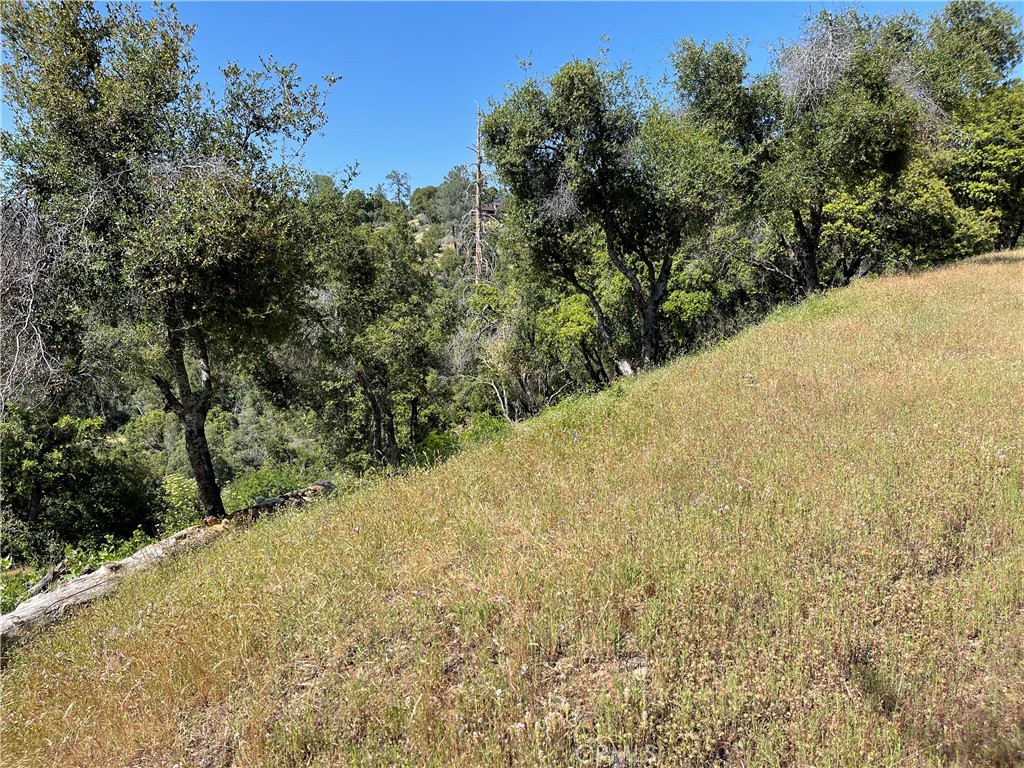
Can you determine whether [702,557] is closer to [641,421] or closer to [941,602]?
[941,602]

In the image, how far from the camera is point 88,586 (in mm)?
5695

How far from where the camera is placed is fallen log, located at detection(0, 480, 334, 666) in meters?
4.81

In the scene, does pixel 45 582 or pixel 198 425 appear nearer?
pixel 45 582

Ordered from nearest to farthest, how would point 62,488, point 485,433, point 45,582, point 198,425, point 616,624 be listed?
1. point 616,624
2. point 45,582
3. point 485,433
4. point 198,425
5. point 62,488

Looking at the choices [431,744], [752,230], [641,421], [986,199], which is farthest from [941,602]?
[986,199]

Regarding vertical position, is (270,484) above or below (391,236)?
below

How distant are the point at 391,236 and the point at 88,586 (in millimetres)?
14313

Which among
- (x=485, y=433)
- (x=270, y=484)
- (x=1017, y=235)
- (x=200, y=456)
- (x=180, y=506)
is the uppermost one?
(x=200, y=456)

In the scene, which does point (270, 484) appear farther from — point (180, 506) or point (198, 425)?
point (198, 425)

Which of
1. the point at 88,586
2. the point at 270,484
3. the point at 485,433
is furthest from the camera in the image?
the point at 270,484

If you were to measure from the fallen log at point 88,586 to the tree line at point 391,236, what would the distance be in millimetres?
2334

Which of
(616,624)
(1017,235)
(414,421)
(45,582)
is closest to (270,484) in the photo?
(414,421)

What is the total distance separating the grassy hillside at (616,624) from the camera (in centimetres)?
233

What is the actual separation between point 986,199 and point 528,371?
79.6 feet
